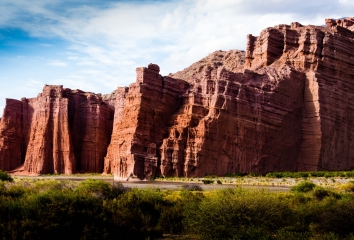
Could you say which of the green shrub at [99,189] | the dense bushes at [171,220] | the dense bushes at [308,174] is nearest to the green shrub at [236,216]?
the dense bushes at [171,220]

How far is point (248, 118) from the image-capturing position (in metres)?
74.0

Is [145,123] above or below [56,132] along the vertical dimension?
above

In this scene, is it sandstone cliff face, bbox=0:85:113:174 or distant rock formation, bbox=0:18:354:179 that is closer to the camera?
distant rock formation, bbox=0:18:354:179

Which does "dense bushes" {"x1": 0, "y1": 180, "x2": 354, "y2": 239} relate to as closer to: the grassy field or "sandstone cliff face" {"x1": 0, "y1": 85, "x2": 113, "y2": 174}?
the grassy field

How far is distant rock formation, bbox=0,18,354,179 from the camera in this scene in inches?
2835

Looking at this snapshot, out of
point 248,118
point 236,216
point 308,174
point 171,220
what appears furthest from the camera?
point 248,118

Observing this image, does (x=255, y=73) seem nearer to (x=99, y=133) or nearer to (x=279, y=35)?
(x=279, y=35)

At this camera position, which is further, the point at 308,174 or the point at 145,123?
the point at 145,123

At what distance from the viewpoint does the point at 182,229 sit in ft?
85.0

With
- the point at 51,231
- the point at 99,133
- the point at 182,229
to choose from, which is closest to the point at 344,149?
the point at 99,133

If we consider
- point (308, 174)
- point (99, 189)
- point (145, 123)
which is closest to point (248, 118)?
point (308, 174)

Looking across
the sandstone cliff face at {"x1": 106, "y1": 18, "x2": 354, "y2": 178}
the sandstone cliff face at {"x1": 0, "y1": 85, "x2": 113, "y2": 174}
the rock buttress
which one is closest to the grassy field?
the sandstone cliff face at {"x1": 106, "y1": 18, "x2": 354, "y2": 178}

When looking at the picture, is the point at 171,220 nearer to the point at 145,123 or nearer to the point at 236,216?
the point at 236,216

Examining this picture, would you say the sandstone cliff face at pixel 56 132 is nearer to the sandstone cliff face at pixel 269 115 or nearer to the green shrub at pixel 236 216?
the sandstone cliff face at pixel 269 115
